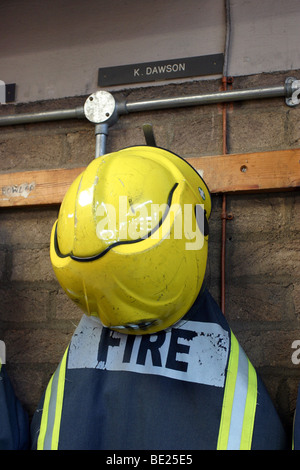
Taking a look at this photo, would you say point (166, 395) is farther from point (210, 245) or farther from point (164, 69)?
point (164, 69)

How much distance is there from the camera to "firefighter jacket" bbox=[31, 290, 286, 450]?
100cm

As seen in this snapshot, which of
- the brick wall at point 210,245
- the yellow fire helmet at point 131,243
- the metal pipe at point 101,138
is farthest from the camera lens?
the metal pipe at point 101,138

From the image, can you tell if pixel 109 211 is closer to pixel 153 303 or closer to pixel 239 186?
pixel 153 303

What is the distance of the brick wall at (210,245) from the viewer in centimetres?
128

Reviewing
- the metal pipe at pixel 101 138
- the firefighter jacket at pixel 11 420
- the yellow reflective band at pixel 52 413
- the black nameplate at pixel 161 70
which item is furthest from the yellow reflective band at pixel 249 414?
the black nameplate at pixel 161 70

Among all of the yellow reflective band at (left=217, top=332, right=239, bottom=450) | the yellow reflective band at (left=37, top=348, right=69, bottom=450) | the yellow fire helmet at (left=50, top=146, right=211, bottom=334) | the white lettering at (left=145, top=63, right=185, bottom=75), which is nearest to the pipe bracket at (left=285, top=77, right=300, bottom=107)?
the white lettering at (left=145, top=63, right=185, bottom=75)

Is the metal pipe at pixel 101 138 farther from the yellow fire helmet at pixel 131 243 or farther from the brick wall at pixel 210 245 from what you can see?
the yellow fire helmet at pixel 131 243

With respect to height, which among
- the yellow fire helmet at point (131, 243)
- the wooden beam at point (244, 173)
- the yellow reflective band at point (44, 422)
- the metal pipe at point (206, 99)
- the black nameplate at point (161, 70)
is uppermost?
the black nameplate at point (161, 70)

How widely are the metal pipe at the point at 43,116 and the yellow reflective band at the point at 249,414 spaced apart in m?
0.94

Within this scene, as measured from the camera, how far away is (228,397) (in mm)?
1020

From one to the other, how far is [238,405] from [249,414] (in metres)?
0.03

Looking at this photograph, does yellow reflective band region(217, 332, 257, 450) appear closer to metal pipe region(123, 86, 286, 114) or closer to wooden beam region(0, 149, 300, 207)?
wooden beam region(0, 149, 300, 207)
